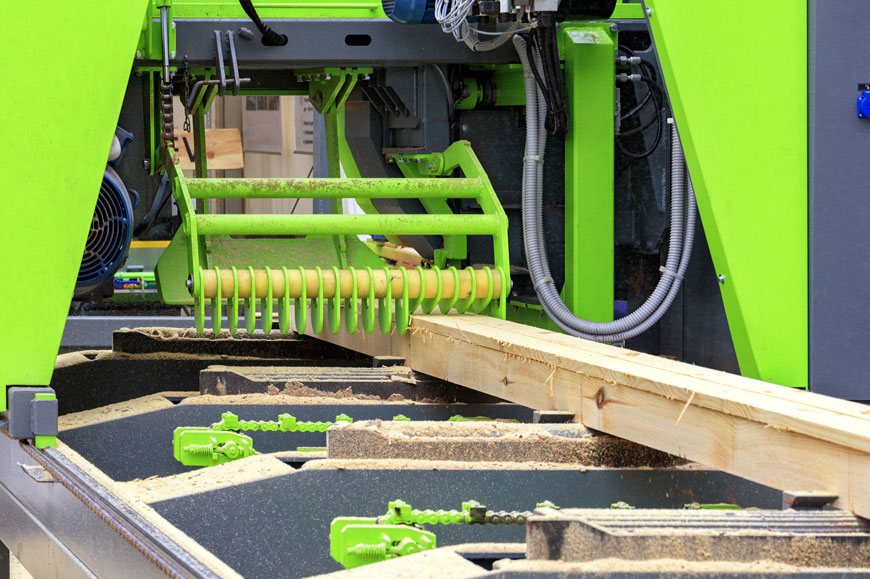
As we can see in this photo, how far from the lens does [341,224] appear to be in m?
3.55

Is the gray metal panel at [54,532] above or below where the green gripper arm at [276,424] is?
below

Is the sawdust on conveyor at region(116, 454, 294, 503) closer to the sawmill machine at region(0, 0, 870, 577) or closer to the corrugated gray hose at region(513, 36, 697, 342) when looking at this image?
the sawmill machine at region(0, 0, 870, 577)

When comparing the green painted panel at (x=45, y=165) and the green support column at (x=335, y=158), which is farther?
the green support column at (x=335, y=158)

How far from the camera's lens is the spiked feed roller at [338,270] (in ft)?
11.2

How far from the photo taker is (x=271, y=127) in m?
10.8

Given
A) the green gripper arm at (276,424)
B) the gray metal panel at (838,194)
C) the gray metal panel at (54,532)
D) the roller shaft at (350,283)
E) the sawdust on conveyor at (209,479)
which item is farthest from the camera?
the roller shaft at (350,283)

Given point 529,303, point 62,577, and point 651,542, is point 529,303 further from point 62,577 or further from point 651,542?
point 651,542

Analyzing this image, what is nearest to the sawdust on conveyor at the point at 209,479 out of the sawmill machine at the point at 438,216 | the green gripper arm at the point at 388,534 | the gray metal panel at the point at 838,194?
the sawmill machine at the point at 438,216

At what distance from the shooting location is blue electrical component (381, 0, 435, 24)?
3723 millimetres

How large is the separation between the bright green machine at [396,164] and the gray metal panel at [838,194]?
4 cm

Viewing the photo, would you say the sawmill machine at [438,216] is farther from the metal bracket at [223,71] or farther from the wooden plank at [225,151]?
the wooden plank at [225,151]

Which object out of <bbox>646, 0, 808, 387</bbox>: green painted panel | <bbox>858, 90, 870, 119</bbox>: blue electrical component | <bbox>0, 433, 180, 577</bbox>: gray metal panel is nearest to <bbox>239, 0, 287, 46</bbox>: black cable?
<bbox>646, 0, 808, 387</bbox>: green painted panel

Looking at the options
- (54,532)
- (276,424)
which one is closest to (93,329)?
(276,424)

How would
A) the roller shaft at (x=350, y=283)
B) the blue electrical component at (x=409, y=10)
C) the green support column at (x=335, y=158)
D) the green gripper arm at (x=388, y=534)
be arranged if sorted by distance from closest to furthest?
the green gripper arm at (x=388, y=534)
the roller shaft at (x=350, y=283)
the blue electrical component at (x=409, y=10)
the green support column at (x=335, y=158)
